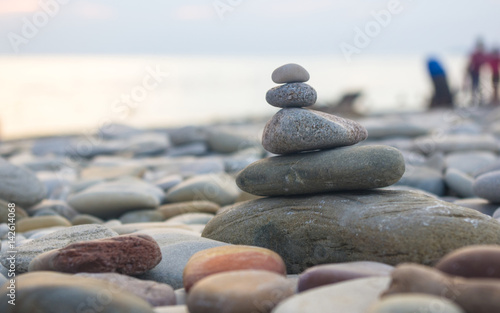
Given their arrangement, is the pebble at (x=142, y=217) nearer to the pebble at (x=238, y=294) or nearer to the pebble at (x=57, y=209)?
the pebble at (x=57, y=209)

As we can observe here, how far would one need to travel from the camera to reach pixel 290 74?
430 centimetres

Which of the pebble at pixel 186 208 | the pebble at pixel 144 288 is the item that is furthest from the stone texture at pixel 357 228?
the pebble at pixel 186 208

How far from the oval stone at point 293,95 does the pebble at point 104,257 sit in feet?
4.82

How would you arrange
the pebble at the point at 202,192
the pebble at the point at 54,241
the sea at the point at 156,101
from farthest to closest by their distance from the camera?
1. the sea at the point at 156,101
2. the pebble at the point at 202,192
3. the pebble at the point at 54,241

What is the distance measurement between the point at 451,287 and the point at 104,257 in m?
2.00

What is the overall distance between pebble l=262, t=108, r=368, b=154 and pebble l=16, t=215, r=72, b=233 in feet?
8.59

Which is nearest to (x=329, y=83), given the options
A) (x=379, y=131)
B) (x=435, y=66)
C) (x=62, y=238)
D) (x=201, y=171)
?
(x=435, y=66)

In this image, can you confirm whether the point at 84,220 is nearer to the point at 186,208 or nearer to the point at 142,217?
the point at 142,217

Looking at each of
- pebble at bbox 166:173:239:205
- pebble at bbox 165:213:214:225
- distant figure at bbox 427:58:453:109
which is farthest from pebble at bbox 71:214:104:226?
distant figure at bbox 427:58:453:109

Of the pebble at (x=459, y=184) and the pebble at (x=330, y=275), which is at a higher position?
the pebble at (x=330, y=275)

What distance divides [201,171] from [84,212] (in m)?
2.67

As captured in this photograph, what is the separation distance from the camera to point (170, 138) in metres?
12.2

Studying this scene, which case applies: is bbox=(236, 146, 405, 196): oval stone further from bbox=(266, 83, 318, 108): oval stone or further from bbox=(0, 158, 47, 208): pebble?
bbox=(0, 158, 47, 208): pebble

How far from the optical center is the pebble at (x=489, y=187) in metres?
5.30
